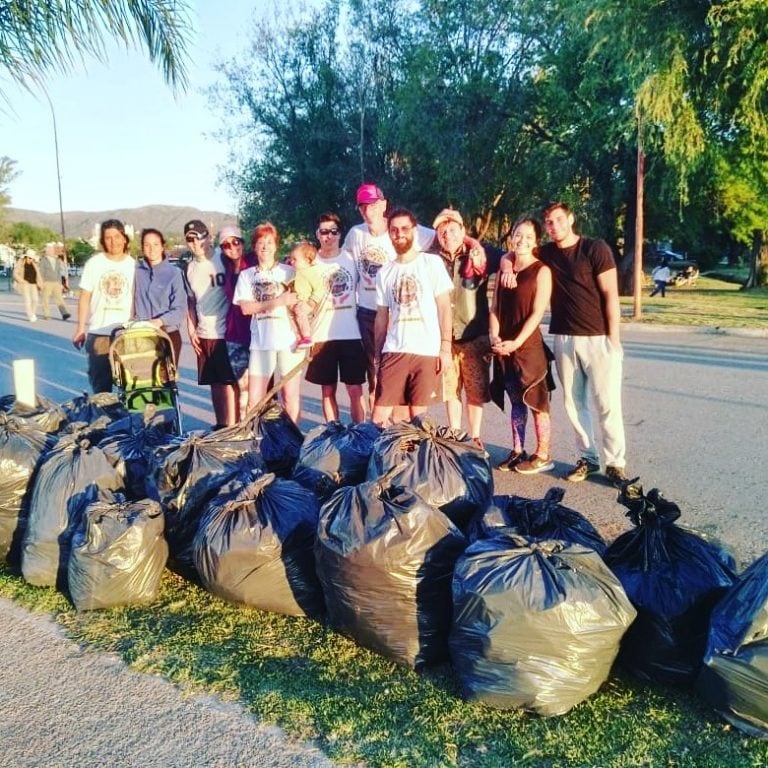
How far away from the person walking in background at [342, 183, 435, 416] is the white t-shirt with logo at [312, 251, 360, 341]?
0.22 feet

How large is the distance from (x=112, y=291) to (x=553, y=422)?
13.0ft

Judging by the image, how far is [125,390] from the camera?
17.7 feet

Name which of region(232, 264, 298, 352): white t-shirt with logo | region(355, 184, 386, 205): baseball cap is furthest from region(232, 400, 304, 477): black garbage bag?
region(355, 184, 386, 205): baseball cap

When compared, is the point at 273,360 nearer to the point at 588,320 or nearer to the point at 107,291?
the point at 107,291

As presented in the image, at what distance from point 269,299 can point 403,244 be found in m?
1.18

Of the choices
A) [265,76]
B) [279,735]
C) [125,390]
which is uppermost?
[265,76]

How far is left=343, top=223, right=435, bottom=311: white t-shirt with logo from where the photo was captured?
5.54 meters

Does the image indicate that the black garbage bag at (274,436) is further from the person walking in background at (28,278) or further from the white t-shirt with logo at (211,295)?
the person walking in background at (28,278)

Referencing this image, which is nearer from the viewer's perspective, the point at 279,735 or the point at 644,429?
the point at 279,735

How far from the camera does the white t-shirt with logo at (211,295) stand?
18.9 feet

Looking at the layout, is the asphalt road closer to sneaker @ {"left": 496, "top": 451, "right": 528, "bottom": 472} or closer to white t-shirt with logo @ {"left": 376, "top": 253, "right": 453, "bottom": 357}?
sneaker @ {"left": 496, "top": 451, "right": 528, "bottom": 472}

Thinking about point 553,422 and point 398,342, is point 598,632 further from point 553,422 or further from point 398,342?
point 553,422

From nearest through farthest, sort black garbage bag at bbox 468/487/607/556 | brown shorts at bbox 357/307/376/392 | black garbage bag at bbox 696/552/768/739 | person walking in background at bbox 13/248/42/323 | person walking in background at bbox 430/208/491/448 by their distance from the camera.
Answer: black garbage bag at bbox 696/552/768/739
black garbage bag at bbox 468/487/607/556
person walking in background at bbox 430/208/491/448
brown shorts at bbox 357/307/376/392
person walking in background at bbox 13/248/42/323

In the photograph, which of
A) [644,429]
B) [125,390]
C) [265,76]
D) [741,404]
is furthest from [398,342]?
[265,76]
